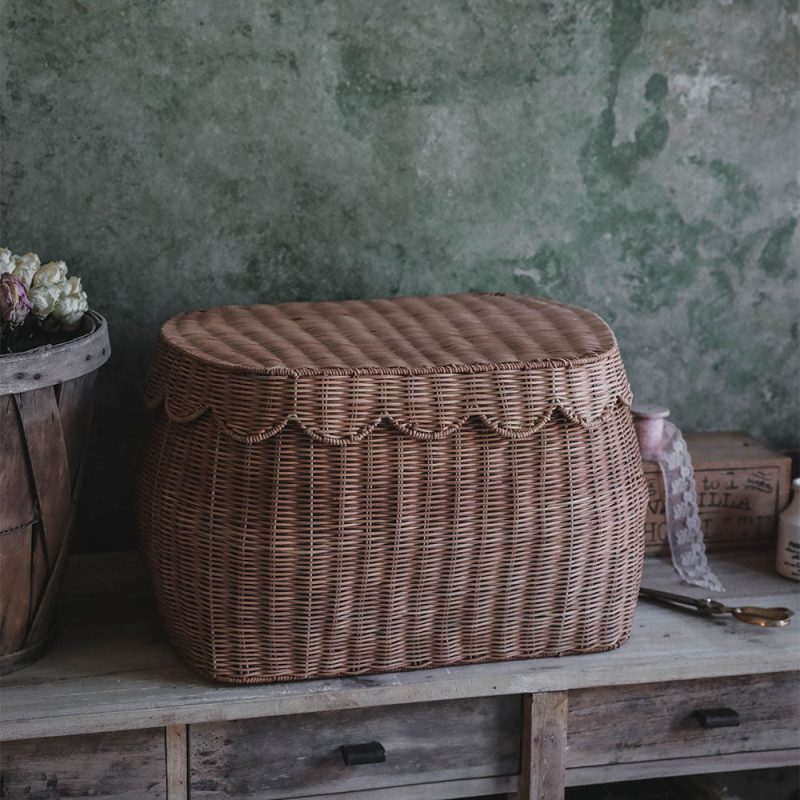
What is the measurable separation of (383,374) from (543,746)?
0.60m

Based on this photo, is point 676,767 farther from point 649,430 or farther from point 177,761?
point 177,761

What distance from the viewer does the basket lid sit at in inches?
57.8

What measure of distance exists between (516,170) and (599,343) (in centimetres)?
52

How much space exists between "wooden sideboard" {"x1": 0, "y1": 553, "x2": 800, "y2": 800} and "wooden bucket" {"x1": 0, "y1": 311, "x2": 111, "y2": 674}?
0.27 ft

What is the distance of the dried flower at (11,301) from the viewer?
1498 mm

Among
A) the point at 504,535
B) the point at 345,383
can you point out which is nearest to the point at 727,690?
the point at 504,535

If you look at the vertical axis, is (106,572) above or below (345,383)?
below

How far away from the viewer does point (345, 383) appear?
147 cm

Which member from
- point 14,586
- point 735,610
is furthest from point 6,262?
point 735,610

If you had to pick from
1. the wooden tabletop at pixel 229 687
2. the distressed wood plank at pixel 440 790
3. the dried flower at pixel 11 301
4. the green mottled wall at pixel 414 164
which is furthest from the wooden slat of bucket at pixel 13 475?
the distressed wood plank at pixel 440 790

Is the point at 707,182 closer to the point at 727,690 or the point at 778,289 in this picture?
the point at 778,289

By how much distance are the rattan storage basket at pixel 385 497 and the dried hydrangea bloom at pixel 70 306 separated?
0.12 meters

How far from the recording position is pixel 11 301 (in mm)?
1499

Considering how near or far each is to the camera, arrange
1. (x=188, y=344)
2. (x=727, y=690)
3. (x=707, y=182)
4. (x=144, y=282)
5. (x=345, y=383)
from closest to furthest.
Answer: (x=345, y=383)
(x=188, y=344)
(x=727, y=690)
(x=144, y=282)
(x=707, y=182)
